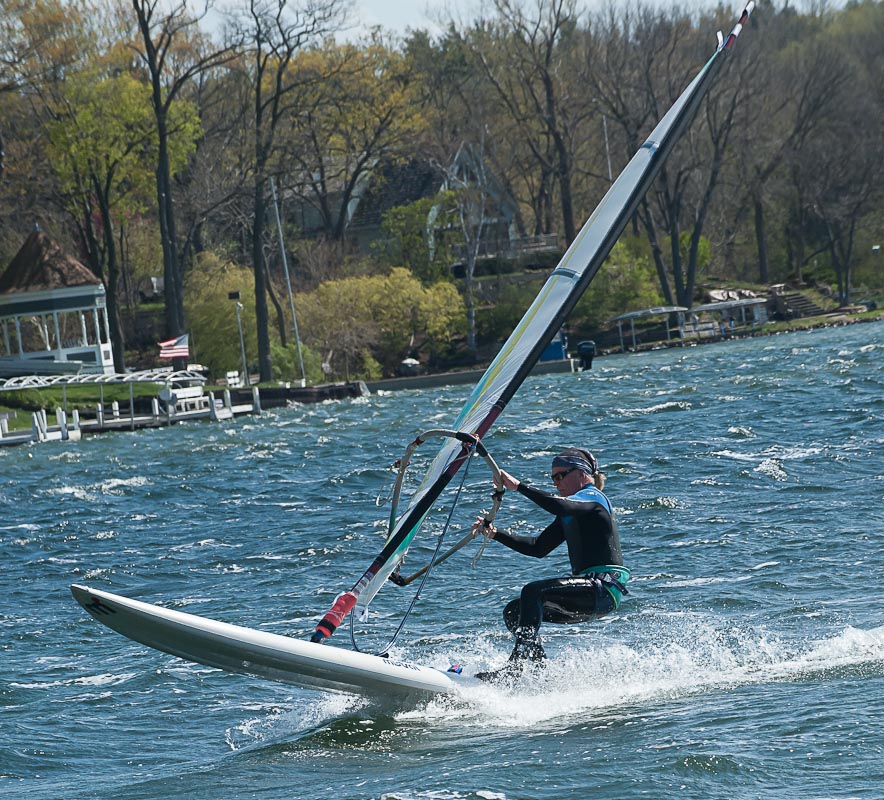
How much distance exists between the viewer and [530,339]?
8.41 meters

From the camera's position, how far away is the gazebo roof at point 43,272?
44438 millimetres

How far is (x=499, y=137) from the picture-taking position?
58.5 metres

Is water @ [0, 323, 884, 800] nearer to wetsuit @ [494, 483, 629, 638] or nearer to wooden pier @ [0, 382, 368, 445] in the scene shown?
wetsuit @ [494, 483, 629, 638]

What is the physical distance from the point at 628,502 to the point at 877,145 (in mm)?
47704

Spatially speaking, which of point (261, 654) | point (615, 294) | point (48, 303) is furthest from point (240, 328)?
point (261, 654)

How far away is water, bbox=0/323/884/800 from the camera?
21.5 ft

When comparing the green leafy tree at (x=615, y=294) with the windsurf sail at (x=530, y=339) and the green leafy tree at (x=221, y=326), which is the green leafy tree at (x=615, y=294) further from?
the windsurf sail at (x=530, y=339)

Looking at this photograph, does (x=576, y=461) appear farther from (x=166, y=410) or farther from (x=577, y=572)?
(x=166, y=410)

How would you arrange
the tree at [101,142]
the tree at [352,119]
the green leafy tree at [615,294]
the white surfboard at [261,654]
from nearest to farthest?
the white surfboard at [261,654] < the tree at [101,142] < the green leafy tree at [615,294] < the tree at [352,119]

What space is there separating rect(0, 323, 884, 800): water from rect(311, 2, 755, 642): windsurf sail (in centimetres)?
86

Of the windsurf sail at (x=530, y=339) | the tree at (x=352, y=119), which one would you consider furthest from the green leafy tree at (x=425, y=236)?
the windsurf sail at (x=530, y=339)

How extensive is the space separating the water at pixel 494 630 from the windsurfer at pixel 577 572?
481mm

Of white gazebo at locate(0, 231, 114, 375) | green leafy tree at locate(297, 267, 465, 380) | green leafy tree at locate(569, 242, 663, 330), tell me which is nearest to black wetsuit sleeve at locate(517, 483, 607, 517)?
white gazebo at locate(0, 231, 114, 375)

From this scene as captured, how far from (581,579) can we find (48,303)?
39.7 metres
